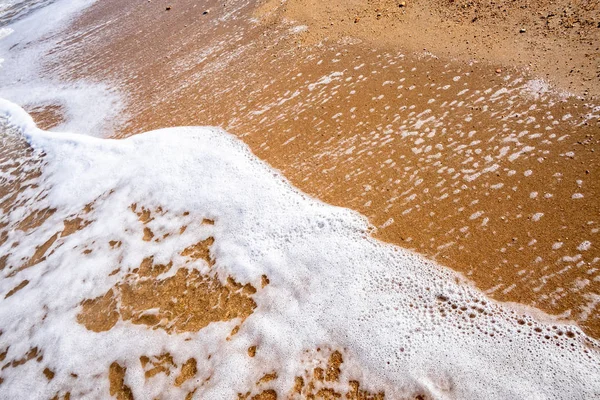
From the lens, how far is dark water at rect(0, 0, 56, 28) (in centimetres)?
1244

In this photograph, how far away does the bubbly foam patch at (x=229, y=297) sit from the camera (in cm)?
286

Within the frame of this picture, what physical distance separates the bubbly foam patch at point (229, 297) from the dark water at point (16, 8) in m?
11.4

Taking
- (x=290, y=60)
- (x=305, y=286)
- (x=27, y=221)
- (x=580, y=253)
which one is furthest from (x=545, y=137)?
(x=27, y=221)

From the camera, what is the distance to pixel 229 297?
11.9ft

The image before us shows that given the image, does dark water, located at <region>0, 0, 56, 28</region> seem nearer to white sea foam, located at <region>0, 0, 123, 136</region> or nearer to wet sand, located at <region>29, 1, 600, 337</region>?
white sea foam, located at <region>0, 0, 123, 136</region>

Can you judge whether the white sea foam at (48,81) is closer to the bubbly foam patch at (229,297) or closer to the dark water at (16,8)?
the dark water at (16,8)

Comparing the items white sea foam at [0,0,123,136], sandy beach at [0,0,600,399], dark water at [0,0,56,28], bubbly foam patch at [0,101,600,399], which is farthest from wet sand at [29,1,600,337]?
dark water at [0,0,56,28]

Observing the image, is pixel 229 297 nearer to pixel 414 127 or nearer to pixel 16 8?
pixel 414 127

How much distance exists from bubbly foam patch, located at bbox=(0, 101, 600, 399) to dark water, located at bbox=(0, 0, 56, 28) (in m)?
11.4

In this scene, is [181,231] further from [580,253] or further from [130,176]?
[580,253]

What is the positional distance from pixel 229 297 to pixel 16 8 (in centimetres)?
1605

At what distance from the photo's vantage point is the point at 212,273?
3.85 meters

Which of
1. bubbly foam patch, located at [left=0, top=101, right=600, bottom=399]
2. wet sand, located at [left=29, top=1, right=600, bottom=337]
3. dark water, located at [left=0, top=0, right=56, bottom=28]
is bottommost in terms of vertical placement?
bubbly foam patch, located at [left=0, top=101, right=600, bottom=399]

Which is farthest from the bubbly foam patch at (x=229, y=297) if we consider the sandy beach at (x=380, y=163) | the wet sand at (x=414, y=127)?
the wet sand at (x=414, y=127)
